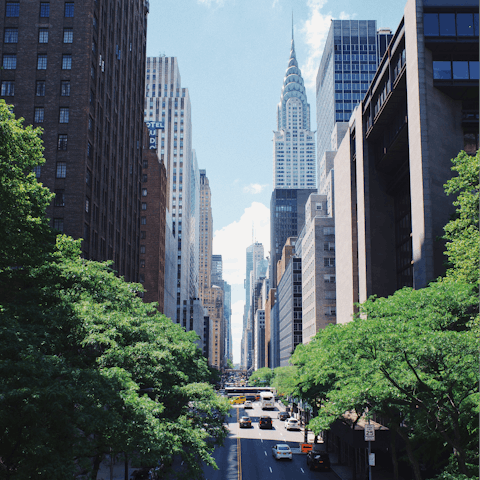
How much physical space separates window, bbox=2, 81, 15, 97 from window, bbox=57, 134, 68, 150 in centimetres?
662

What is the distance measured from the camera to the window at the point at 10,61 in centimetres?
5606

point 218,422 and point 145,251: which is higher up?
point 145,251

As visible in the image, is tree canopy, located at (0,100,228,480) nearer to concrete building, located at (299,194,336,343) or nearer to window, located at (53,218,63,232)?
window, located at (53,218,63,232)

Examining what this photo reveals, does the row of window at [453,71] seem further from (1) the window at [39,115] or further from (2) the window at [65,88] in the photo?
(1) the window at [39,115]

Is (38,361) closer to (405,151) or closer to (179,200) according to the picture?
(405,151)

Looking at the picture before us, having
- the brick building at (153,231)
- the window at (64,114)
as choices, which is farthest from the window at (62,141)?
the brick building at (153,231)

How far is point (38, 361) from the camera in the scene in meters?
18.2

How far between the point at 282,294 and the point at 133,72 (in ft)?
340

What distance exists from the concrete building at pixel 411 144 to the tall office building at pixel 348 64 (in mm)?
100448

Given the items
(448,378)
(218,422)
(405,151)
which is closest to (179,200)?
(405,151)

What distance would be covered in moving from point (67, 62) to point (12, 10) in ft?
26.6

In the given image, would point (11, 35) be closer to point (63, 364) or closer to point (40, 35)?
point (40, 35)

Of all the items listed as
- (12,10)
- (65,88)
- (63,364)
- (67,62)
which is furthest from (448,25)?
(12,10)

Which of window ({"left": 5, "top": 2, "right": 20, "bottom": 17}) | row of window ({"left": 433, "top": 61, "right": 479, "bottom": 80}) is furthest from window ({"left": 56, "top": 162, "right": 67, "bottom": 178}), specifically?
row of window ({"left": 433, "top": 61, "right": 479, "bottom": 80})
